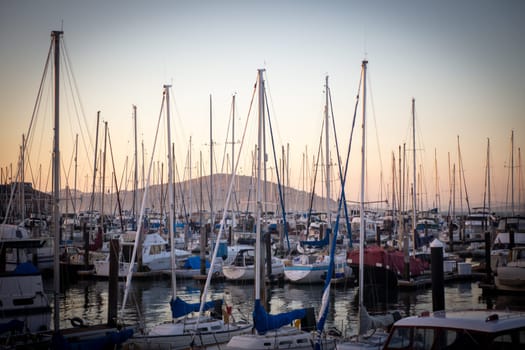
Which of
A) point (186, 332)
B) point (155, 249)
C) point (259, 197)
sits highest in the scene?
point (259, 197)

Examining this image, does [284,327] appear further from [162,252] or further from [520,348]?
[162,252]

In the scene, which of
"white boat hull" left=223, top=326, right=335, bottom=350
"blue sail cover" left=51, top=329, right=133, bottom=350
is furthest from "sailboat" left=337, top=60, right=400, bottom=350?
"blue sail cover" left=51, top=329, right=133, bottom=350

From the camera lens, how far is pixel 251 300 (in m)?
38.1

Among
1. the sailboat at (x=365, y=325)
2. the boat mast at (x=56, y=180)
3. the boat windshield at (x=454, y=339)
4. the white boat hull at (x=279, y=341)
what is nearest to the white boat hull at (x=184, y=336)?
the white boat hull at (x=279, y=341)

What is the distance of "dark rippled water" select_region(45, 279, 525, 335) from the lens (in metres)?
33.2

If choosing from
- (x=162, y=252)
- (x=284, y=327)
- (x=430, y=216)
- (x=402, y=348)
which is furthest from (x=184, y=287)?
(x=430, y=216)

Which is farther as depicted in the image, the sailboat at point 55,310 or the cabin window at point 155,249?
the cabin window at point 155,249

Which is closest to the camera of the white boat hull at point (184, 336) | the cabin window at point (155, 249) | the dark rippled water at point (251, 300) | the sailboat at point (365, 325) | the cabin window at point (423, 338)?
the cabin window at point (423, 338)

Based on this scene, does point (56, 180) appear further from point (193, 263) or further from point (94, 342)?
point (193, 263)

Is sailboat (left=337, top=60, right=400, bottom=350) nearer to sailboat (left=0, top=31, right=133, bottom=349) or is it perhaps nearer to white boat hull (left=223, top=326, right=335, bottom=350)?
white boat hull (left=223, top=326, right=335, bottom=350)

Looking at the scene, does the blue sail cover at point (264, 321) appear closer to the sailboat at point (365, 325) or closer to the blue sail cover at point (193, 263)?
the sailboat at point (365, 325)

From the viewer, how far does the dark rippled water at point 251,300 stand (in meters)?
33.2

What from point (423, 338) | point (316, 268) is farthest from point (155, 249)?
point (423, 338)


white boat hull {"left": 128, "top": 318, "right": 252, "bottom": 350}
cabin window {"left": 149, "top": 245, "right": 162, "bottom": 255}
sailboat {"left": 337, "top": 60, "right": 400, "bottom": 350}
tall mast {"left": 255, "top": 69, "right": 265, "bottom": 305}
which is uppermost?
tall mast {"left": 255, "top": 69, "right": 265, "bottom": 305}
